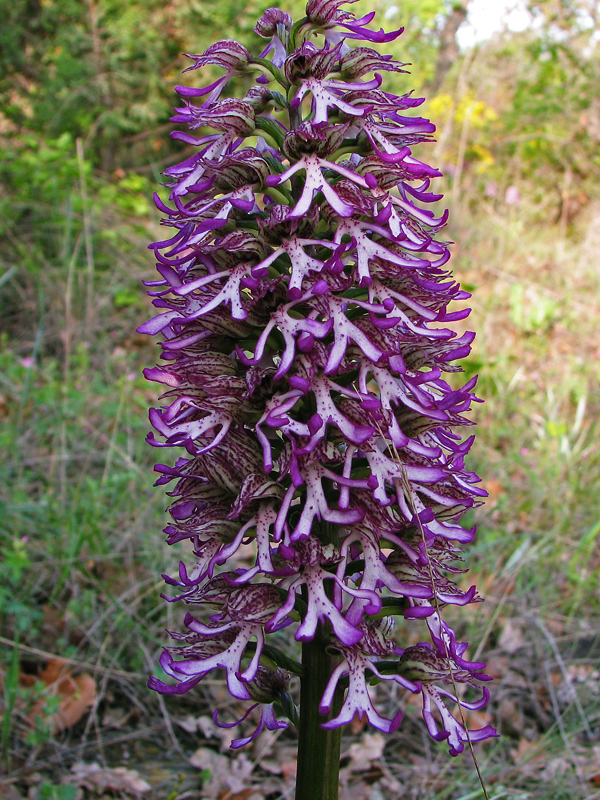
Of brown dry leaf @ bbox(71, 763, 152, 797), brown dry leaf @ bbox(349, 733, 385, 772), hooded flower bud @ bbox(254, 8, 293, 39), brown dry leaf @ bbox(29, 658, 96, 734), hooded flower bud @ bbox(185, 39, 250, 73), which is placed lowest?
brown dry leaf @ bbox(349, 733, 385, 772)

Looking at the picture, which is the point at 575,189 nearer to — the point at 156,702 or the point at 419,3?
the point at 419,3

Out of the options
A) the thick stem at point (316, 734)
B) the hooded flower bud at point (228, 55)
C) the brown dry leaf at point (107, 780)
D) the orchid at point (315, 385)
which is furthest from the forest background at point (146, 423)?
the hooded flower bud at point (228, 55)

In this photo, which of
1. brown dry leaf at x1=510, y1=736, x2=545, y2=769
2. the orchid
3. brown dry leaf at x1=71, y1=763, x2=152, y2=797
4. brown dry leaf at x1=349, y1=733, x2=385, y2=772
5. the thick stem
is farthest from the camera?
brown dry leaf at x1=349, y1=733, x2=385, y2=772

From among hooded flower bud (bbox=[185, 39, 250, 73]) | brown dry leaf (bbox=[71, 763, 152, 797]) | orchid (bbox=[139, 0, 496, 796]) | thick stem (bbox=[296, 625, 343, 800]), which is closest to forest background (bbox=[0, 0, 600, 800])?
brown dry leaf (bbox=[71, 763, 152, 797])

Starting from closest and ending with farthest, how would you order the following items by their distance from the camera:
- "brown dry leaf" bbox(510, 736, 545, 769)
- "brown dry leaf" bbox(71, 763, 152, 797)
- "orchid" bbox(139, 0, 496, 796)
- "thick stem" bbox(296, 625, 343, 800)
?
1. "orchid" bbox(139, 0, 496, 796)
2. "thick stem" bbox(296, 625, 343, 800)
3. "brown dry leaf" bbox(71, 763, 152, 797)
4. "brown dry leaf" bbox(510, 736, 545, 769)

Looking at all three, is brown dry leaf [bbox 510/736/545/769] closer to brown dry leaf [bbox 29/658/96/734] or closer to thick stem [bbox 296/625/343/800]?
thick stem [bbox 296/625/343/800]

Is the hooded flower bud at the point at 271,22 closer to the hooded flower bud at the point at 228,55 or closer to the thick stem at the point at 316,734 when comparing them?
the hooded flower bud at the point at 228,55

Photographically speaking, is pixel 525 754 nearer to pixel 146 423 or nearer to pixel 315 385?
pixel 315 385
